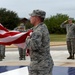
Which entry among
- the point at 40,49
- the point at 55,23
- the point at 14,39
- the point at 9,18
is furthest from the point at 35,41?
the point at 55,23

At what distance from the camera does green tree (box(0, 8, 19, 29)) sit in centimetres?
6309

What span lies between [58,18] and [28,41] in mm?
76727

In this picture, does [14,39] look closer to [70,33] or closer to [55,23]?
[70,33]

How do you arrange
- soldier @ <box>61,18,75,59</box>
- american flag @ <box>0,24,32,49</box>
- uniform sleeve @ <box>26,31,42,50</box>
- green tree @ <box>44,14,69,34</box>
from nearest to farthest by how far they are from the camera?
uniform sleeve @ <box>26,31,42,50</box> < american flag @ <box>0,24,32,49</box> < soldier @ <box>61,18,75,59</box> < green tree @ <box>44,14,69,34</box>

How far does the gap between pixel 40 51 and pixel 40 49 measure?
0.04 m

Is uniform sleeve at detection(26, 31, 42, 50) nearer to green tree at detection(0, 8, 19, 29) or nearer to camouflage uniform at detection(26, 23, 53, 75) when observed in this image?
camouflage uniform at detection(26, 23, 53, 75)

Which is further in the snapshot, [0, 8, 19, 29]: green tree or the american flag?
[0, 8, 19, 29]: green tree

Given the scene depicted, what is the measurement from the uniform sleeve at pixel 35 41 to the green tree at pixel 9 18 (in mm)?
56551

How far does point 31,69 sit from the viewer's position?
18.5ft

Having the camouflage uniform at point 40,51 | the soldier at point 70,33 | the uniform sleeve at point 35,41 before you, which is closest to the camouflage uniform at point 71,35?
the soldier at point 70,33

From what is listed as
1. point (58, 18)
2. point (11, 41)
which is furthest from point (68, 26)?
point (58, 18)

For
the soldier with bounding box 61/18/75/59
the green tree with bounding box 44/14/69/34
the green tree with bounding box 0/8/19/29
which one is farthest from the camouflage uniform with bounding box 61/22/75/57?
the green tree with bounding box 44/14/69/34

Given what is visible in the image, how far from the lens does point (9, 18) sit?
216ft

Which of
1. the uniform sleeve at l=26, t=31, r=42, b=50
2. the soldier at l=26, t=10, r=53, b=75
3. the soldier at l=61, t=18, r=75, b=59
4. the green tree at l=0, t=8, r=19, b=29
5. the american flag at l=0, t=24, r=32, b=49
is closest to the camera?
the uniform sleeve at l=26, t=31, r=42, b=50
